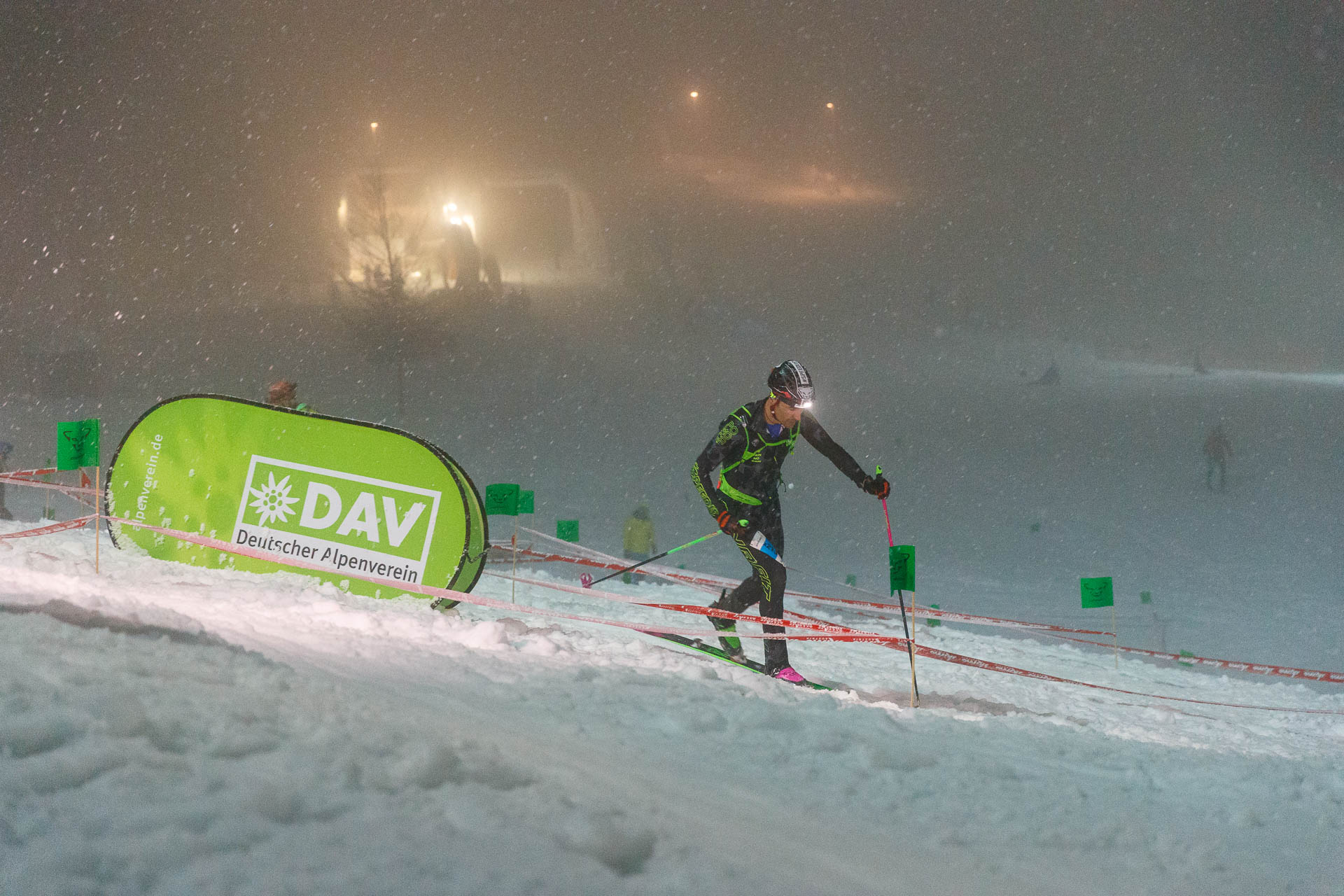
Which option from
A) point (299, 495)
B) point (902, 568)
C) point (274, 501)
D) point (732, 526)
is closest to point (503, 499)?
point (299, 495)

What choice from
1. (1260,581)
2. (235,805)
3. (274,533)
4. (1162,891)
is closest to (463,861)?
(235,805)

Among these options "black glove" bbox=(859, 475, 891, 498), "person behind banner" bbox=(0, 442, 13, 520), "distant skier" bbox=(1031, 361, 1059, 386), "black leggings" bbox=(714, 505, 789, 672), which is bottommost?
"black leggings" bbox=(714, 505, 789, 672)

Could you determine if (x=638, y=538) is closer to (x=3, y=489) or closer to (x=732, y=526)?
Answer: (x=3, y=489)

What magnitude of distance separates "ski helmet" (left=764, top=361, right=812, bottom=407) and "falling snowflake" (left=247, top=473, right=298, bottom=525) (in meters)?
3.78

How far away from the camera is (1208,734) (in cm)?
527

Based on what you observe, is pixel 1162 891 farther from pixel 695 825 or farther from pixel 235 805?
pixel 235 805

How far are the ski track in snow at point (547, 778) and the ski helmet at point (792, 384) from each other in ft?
5.15

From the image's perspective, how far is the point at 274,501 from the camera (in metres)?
7.03

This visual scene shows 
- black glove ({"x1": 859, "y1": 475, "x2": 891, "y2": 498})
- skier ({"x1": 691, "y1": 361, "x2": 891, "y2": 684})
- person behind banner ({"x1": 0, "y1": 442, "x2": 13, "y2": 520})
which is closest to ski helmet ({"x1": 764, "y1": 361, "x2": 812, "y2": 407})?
skier ({"x1": 691, "y1": 361, "x2": 891, "y2": 684})

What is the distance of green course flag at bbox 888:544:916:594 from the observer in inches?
216

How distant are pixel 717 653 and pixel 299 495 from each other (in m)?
3.34

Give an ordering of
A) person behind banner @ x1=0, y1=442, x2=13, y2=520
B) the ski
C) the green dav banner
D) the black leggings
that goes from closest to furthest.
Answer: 1. the ski
2. the black leggings
3. the green dav banner
4. person behind banner @ x1=0, y1=442, x2=13, y2=520

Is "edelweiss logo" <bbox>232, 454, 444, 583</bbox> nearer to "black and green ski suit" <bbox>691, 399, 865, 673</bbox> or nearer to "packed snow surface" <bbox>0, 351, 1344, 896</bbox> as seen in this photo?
"packed snow surface" <bbox>0, 351, 1344, 896</bbox>

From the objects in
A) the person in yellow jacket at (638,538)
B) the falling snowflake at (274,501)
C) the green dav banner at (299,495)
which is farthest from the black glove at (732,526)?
the person in yellow jacket at (638,538)
